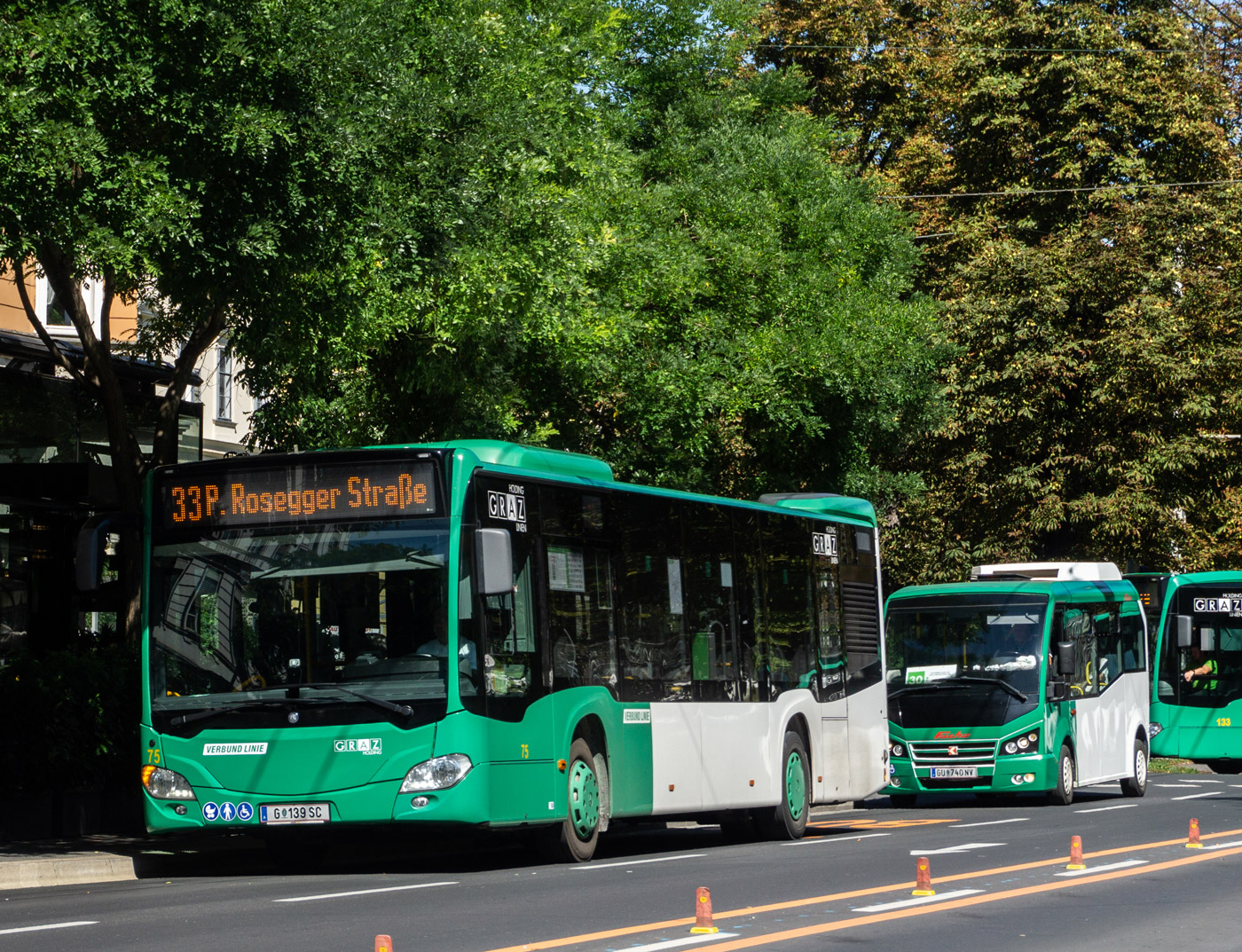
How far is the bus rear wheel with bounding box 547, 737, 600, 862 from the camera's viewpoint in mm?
14125

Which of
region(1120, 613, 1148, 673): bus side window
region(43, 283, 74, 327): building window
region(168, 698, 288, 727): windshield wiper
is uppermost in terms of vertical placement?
region(43, 283, 74, 327): building window

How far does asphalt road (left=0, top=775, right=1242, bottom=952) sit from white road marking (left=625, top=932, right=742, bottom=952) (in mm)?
24

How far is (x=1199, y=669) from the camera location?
106 feet

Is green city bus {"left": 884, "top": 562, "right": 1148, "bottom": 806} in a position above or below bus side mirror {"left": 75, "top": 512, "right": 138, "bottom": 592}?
below

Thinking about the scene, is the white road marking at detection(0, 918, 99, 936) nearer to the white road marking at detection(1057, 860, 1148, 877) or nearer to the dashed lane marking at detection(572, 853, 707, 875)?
the dashed lane marking at detection(572, 853, 707, 875)

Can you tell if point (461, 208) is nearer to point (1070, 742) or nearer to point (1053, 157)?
point (1070, 742)

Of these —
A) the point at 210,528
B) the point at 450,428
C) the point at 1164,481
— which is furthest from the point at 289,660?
the point at 1164,481

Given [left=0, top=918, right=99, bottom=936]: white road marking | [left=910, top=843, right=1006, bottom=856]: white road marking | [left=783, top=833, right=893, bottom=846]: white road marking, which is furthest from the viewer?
[left=783, top=833, right=893, bottom=846]: white road marking

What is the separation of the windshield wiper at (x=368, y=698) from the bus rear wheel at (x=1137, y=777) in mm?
15677

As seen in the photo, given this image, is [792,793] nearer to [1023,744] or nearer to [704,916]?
[1023,744]

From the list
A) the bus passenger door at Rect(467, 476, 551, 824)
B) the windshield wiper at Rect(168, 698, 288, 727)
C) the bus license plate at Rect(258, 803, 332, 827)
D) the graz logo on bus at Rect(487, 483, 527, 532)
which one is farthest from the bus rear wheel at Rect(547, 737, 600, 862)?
the windshield wiper at Rect(168, 698, 288, 727)

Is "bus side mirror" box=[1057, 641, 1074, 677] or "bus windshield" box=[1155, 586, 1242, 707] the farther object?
"bus windshield" box=[1155, 586, 1242, 707]

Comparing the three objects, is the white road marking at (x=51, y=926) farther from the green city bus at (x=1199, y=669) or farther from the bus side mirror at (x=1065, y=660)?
the green city bus at (x=1199, y=669)

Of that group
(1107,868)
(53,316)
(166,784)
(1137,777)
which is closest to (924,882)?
(1107,868)
